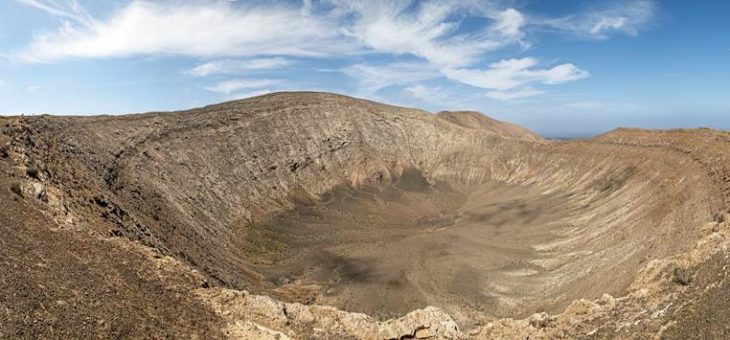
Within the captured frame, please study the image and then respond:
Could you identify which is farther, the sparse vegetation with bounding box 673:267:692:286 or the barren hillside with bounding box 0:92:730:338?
the sparse vegetation with bounding box 673:267:692:286

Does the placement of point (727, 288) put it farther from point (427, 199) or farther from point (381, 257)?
point (427, 199)

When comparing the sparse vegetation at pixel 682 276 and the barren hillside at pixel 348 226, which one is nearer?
the barren hillside at pixel 348 226

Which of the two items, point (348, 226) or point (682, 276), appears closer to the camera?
point (682, 276)

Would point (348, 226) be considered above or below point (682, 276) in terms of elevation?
below
